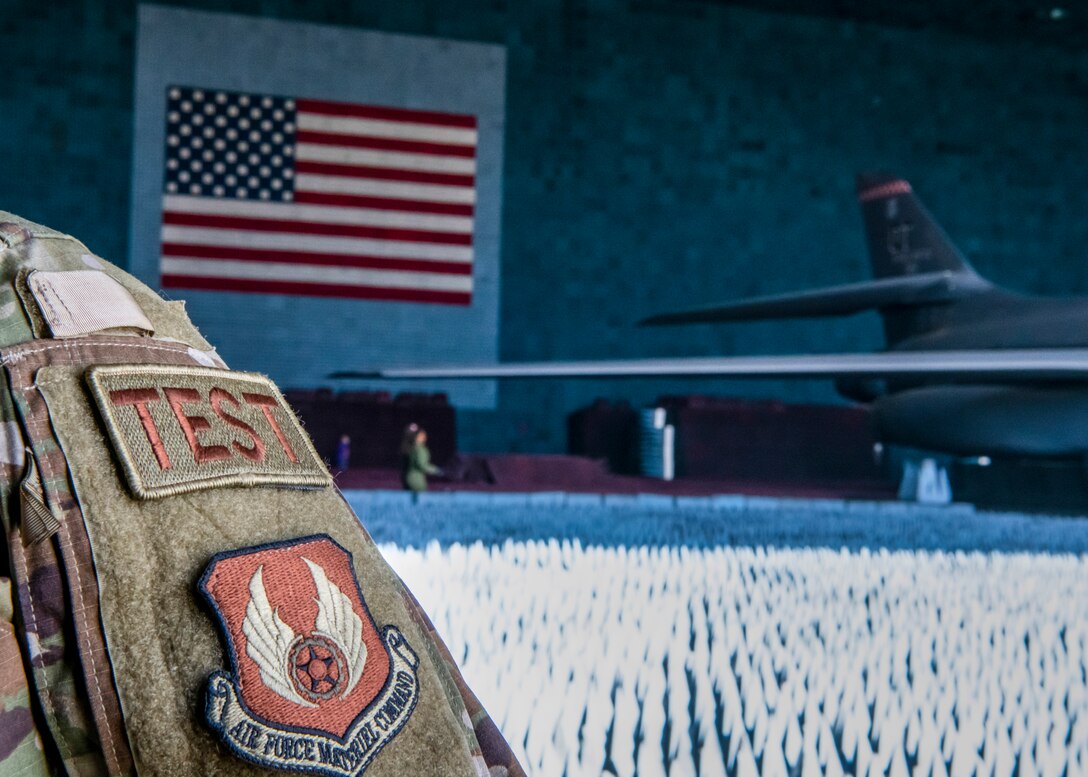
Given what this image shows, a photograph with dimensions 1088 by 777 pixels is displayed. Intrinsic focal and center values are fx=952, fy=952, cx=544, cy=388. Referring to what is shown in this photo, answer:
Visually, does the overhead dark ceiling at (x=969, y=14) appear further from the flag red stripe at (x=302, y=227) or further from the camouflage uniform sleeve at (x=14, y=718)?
the camouflage uniform sleeve at (x=14, y=718)

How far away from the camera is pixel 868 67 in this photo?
8.11 metres

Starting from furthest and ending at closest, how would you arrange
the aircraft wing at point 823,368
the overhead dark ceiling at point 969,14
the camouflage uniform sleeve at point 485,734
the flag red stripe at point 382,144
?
the overhead dark ceiling at point 969,14, the flag red stripe at point 382,144, the aircraft wing at point 823,368, the camouflage uniform sleeve at point 485,734

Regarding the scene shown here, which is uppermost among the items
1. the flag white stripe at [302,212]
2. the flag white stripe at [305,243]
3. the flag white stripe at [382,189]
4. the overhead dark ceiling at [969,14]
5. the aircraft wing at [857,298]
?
the overhead dark ceiling at [969,14]

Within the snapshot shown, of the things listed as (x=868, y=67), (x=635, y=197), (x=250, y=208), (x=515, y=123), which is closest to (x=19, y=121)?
(x=250, y=208)

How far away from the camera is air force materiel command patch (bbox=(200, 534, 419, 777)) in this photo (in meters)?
0.39

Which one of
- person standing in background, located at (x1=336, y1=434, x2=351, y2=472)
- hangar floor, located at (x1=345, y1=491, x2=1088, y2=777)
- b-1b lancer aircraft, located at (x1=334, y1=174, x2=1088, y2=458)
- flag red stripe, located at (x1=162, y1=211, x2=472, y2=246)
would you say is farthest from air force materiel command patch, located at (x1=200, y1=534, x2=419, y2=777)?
flag red stripe, located at (x1=162, y1=211, x2=472, y2=246)

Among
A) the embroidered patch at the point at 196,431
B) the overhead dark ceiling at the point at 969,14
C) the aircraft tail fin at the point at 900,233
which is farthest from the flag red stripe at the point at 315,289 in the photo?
the embroidered patch at the point at 196,431

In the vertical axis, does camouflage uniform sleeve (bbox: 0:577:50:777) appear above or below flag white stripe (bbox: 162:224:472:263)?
below

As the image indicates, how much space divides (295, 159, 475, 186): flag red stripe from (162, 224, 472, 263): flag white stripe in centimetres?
46

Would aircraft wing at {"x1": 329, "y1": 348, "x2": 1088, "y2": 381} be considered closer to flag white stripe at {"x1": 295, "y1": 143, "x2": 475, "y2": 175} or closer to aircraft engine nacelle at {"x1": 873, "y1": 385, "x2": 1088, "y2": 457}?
aircraft engine nacelle at {"x1": 873, "y1": 385, "x2": 1088, "y2": 457}

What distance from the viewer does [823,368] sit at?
3.28m

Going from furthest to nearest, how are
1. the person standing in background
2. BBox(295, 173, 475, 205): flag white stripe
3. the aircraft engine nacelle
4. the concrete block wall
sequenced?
the concrete block wall → BBox(295, 173, 475, 205): flag white stripe → the person standing in background → the aircraft engine nacelle

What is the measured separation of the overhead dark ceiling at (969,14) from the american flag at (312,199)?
2905mm

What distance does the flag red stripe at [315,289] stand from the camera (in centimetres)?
672
